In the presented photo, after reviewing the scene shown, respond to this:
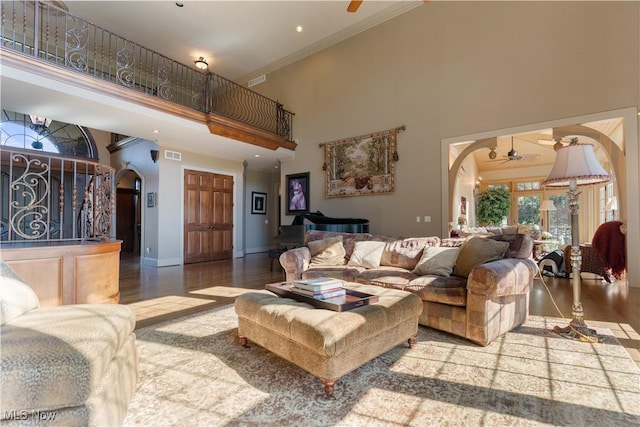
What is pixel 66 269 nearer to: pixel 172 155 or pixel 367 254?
pixel 367 254

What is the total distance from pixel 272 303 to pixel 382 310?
78 centimetres

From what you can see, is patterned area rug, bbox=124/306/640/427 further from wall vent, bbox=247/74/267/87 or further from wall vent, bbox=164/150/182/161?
wall vent, bbox=247/74/267/87

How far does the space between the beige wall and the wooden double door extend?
2208 millimetres

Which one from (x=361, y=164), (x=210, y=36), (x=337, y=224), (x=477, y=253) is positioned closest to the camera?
(x=477, y=253)

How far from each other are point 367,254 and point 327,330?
204 centimetres

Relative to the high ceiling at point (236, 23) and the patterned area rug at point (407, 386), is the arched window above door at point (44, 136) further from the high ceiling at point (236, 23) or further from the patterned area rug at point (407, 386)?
the patterned area rug at point (407, 386)

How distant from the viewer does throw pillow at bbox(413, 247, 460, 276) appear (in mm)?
2855

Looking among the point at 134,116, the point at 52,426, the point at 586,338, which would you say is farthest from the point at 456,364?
the point at 134,116

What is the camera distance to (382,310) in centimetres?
192

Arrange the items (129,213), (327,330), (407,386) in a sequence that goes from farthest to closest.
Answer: (129,213) < (407,386) < (327,330)

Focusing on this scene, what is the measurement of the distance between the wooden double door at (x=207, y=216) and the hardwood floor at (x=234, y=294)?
0.98 metres

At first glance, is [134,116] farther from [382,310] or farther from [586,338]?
[586,338]

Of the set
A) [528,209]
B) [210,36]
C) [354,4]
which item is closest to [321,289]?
[354,4]

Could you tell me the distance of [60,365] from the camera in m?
1.08
